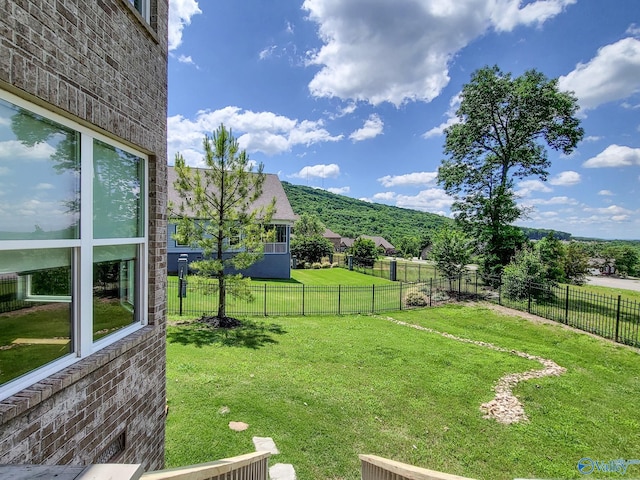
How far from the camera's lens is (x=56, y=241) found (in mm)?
2229

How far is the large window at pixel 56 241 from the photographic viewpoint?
1.93 m

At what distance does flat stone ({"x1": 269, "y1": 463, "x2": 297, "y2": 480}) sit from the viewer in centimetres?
382

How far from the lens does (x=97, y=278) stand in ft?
8.91

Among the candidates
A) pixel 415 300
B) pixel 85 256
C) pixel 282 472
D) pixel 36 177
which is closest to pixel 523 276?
pixel 415 300

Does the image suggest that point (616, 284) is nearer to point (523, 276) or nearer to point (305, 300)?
point (523, 276)

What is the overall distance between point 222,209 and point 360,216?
316 feet

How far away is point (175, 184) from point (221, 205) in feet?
5.18

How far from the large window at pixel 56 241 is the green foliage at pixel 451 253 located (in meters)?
17.4

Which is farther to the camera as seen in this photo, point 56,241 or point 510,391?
point 510,391

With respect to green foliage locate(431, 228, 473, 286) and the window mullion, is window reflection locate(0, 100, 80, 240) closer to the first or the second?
the window mullion

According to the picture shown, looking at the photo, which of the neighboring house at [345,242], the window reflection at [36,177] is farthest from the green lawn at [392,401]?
the neighboring house at [345,242]

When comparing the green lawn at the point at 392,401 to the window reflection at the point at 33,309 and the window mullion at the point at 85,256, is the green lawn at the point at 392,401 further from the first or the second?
the window reflection at the point at 33,309

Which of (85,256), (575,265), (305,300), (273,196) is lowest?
(305,300)

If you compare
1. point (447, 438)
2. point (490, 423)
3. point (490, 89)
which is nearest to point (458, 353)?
point (490, 423)
